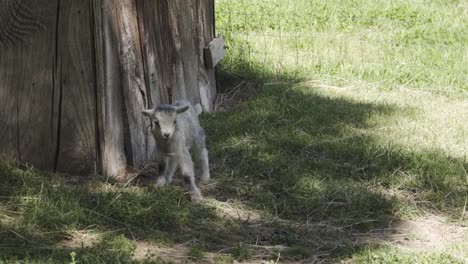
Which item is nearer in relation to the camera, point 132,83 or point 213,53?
point 132,83

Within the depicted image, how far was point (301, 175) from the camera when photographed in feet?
24.3

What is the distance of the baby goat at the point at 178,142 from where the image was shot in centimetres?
679

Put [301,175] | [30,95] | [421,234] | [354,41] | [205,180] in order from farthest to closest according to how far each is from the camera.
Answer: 1. [354,41]
2. [301,175]
3. [205,180]
4. [30,95]
5. [421,234]

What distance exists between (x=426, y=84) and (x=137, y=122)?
13.1 ft

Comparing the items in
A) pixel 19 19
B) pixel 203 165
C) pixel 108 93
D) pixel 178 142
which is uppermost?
pixel 19 19

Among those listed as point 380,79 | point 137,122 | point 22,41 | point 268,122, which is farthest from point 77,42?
point 380,79

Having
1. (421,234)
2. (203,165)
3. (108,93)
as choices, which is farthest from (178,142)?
(421,234)

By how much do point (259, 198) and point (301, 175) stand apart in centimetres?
55

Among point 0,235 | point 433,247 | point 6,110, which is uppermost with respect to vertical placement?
point 6,110

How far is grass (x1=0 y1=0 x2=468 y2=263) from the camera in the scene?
6070 millimetres

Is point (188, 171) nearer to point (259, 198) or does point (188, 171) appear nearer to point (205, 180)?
point (205, 180)

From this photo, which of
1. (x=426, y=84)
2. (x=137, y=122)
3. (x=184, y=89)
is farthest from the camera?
(x=426, y=84)

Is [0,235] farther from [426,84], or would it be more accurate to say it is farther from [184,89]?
[426,84]

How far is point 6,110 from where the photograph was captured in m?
7.04
